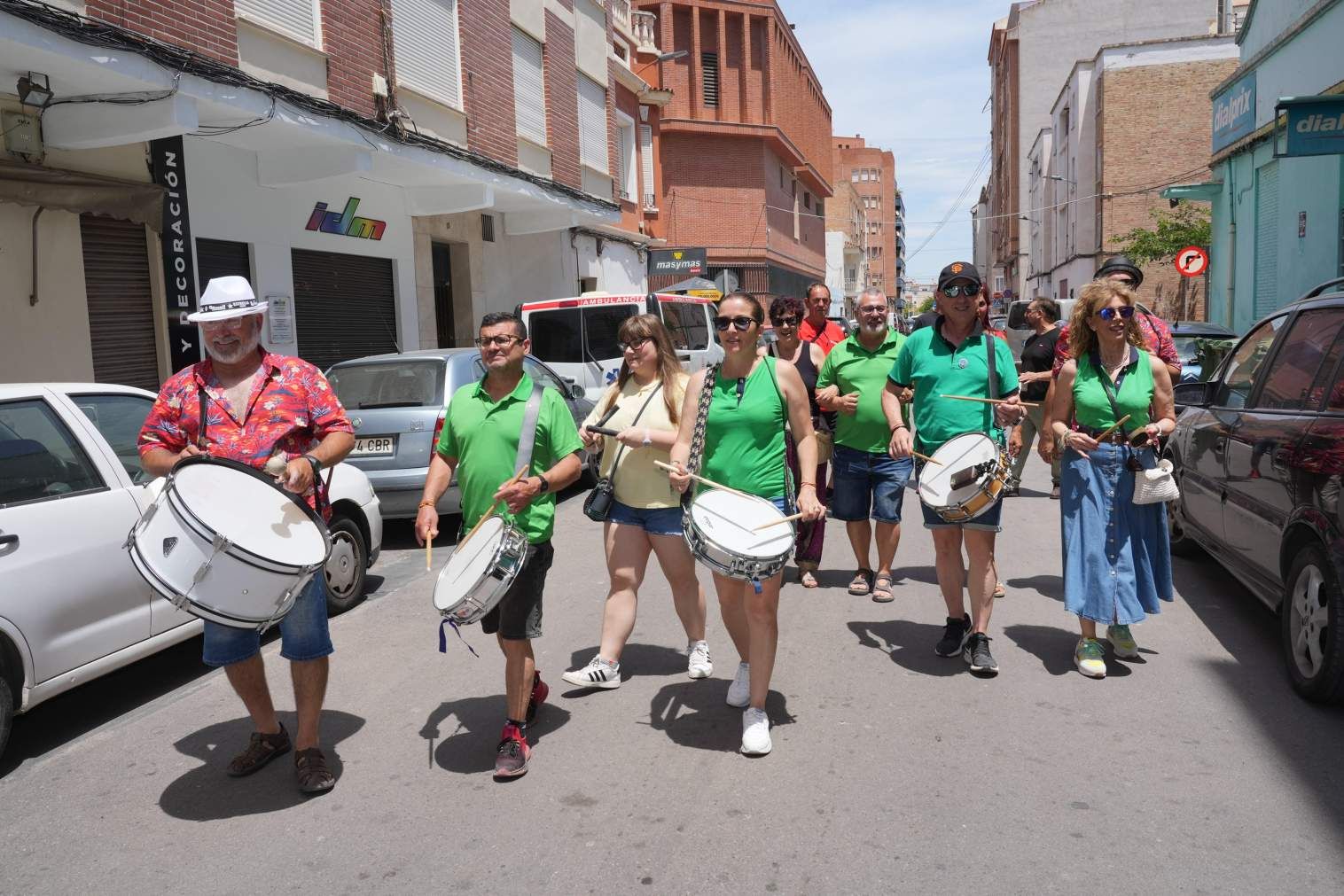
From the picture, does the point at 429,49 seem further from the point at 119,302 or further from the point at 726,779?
the point at 726,779

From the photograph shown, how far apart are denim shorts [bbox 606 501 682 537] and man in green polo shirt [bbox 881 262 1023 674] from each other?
1.10m

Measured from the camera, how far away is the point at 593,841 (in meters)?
3.50

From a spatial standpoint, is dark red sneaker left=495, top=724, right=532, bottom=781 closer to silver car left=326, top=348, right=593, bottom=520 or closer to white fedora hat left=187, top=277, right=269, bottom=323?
white fedora hat left=187, top=277, right=269, bottom=323

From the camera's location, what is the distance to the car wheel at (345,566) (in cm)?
669

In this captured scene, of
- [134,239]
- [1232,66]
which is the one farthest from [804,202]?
[134,239]

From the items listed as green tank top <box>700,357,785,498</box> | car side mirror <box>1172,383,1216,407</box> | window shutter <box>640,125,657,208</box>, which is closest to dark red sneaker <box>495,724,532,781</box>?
green tank top <box>700,357,785,498</box>

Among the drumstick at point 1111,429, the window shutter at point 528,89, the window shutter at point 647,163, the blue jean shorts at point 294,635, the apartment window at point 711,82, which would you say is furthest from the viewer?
the apartment window at point 711,82

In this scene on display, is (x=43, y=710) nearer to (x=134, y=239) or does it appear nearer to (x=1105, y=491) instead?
(x=1105, y=491)

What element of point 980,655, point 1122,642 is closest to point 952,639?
point 980,655

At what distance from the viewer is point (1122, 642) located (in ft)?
17.2

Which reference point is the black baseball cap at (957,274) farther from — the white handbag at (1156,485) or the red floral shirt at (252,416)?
the red floral shirt at (252,416)

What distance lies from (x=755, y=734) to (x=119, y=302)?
9.69 meters

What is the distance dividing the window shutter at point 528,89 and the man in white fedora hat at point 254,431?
16.6 metres

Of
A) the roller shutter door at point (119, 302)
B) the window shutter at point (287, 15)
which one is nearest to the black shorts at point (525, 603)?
the roller shutter door at point (119, 302)
